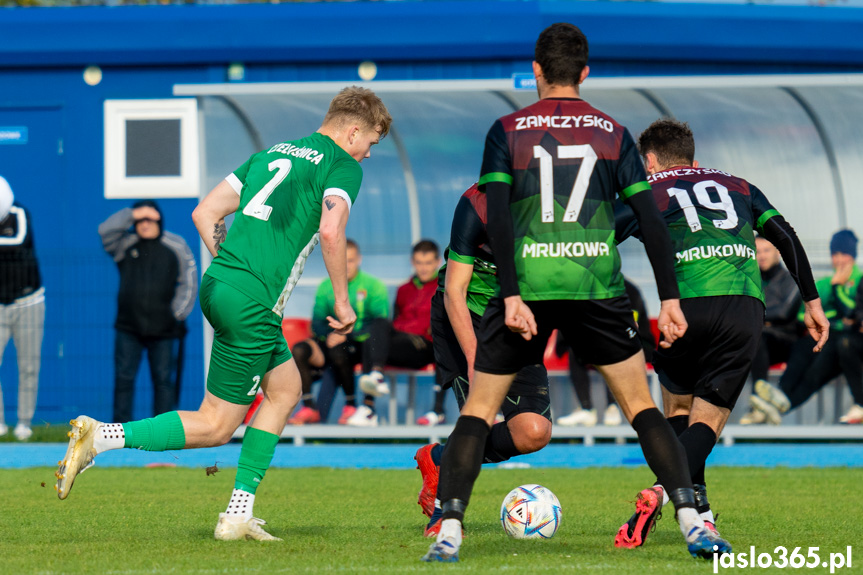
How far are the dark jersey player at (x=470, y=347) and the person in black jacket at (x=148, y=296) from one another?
5.13 m

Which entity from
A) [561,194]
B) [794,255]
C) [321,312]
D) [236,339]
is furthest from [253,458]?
[321,312]

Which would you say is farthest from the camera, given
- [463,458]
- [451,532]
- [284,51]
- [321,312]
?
[284,51]

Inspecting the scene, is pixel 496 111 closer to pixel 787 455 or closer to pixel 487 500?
pixel 787 455

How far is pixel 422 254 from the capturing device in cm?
1094

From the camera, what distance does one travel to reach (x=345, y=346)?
35.1ft

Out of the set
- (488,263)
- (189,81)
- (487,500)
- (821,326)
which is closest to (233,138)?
(189,81)

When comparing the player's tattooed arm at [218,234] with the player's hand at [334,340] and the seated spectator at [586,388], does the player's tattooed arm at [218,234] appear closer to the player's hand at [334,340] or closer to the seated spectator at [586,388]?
the player's hand at [334,340]

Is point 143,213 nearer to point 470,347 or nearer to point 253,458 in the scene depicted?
point 253,458

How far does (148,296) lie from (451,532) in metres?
6.85

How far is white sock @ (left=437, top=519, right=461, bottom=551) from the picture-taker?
430cm

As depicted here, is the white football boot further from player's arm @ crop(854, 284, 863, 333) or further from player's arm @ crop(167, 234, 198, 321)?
player's arm @ crop(854, 284, 863, 333)

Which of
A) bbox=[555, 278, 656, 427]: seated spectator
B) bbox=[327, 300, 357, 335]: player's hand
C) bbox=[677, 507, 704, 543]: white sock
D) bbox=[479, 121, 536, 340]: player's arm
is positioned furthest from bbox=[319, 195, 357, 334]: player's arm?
bbox=[555, 278, 656, 427]: seated spectator

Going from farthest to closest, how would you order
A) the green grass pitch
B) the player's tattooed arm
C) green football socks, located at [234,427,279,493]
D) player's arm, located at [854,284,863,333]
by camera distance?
player's arm, located at [854,284,863,333] < the player's tattooed arm < green football socks, located at [234,427,279,493] < the green grass pitch

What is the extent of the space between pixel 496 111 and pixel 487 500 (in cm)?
577
